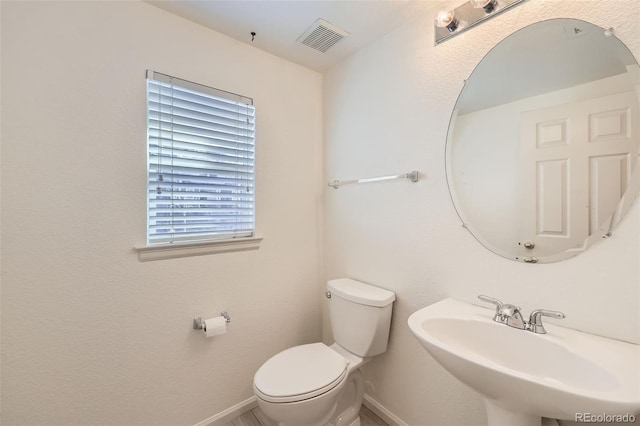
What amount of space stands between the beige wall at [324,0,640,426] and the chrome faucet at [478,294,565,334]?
92mm

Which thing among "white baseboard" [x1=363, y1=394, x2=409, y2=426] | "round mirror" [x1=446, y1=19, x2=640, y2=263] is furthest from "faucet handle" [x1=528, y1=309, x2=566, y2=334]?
"white baseboard" [x1=363, y1=394, x2=409, y2=426]

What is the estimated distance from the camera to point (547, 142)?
1010 mm

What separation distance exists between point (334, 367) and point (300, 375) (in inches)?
7.0

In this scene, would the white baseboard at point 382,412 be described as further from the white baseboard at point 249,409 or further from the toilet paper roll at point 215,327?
the toilet paper roll at point 215,327

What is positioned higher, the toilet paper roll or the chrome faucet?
the chrome faucet

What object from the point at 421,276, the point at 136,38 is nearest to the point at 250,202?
the point at 136,38

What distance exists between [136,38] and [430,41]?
57.9 inches

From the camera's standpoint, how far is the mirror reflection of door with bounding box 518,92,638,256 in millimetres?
863

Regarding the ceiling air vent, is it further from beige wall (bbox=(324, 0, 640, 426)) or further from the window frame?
the window frame

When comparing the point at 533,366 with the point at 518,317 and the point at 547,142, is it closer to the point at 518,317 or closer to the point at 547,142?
the point at 518,317

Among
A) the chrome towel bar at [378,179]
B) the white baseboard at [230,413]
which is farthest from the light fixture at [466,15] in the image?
the white baseboard at [230,413]

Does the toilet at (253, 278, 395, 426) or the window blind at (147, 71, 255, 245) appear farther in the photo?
the window blind at (147, 71, 255, 245)

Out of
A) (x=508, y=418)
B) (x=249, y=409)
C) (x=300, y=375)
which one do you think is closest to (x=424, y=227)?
(x=508, y=418)

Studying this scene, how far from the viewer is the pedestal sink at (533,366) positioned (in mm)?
650
